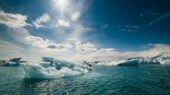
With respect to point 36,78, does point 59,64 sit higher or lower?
higher

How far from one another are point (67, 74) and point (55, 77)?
10.8ft

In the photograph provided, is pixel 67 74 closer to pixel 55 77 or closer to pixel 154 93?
pixel 55 77

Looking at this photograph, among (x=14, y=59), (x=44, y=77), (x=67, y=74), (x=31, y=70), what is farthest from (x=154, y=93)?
(x=14, y=59)

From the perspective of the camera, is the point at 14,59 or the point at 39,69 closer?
the point at 39,69

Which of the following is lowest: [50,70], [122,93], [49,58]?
[122,93]

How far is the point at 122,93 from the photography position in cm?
899

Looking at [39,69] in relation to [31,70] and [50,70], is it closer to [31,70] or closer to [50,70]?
[31,70]

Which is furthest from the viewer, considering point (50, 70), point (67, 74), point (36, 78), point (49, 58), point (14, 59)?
point (14, 59)

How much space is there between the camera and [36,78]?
1644cm

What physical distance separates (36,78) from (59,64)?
6.72 meters

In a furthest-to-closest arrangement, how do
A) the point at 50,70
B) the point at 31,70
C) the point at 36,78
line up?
the point at 50,70
the point at 36,78
the point at 31,70

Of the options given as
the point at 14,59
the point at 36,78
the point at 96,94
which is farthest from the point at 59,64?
the point at 14,59

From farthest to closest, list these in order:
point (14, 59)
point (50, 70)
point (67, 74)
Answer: point (14, 59) → point (67, 74) → point (50, 70)

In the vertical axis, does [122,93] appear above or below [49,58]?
below
